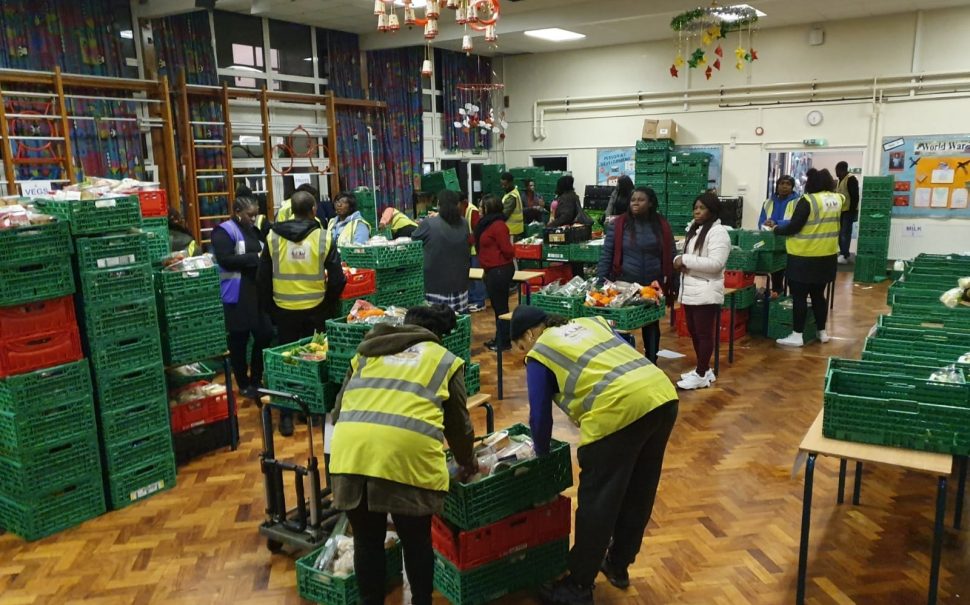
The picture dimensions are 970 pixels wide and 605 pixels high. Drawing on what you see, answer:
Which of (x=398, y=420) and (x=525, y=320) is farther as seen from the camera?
(x=525, y=320)

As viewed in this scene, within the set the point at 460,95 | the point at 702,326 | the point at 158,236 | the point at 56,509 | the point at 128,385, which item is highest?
the point at 460,95

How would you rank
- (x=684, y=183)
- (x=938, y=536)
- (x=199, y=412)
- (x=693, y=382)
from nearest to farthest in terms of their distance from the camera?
1. (x=938, y=536)
2. (x=199, y=412)
3. (x=693, y=382)
4. (x=684, y=183)

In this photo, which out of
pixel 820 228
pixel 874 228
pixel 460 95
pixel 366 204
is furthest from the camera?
pixel 460 95

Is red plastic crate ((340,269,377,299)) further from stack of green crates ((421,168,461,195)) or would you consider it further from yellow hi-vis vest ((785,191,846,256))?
stack of green crates ((421,168,461,195))

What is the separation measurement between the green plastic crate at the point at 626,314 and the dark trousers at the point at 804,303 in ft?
7.19

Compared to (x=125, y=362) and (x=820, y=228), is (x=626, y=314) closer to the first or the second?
(x=820, y=228)

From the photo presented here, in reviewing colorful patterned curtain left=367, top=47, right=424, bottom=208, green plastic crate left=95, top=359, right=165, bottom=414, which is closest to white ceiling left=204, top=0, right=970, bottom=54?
colorful patterned curtain left=367, top=47, right=424, bottom=208

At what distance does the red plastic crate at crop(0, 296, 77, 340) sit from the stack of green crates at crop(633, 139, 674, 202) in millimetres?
9514

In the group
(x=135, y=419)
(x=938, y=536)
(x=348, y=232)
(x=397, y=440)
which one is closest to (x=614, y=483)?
(x=397, y=440)

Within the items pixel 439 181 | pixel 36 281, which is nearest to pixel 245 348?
pixel 36 281

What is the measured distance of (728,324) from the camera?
22.2ft

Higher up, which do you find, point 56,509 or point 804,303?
point 804,303

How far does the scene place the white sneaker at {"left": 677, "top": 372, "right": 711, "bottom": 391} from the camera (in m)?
5.69

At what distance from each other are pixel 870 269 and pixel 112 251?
31.5 ft
